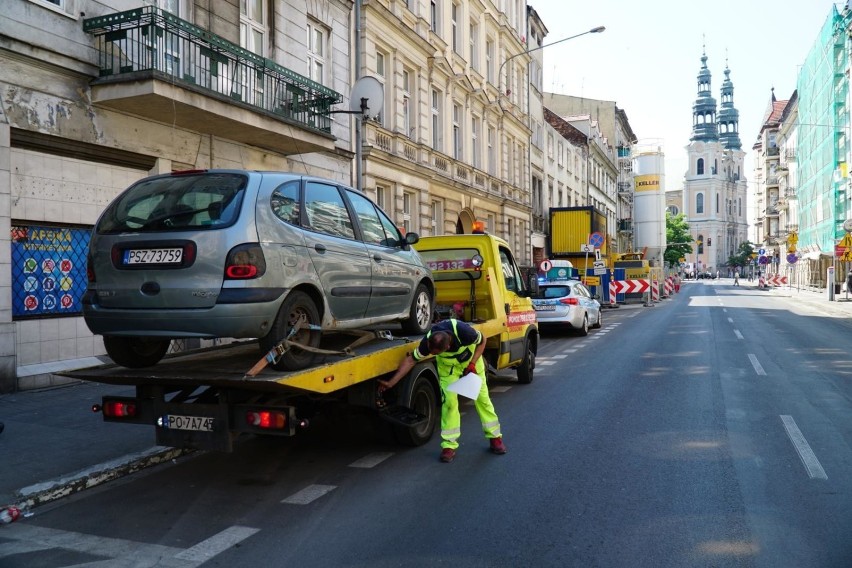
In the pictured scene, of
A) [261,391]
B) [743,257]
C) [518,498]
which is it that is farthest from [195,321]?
[743,257]

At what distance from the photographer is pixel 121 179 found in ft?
36.2

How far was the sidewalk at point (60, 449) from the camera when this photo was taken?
5.41 m

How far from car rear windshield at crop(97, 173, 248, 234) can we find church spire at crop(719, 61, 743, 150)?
148 meters

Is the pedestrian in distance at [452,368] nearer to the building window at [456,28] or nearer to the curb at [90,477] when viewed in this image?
the curb at [90,477]

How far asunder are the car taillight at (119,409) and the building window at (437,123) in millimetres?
19736

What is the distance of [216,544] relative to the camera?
4.37 metres

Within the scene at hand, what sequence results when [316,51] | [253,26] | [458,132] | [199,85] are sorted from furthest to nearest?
[458,132], [316,51], [253,26], [199,85]

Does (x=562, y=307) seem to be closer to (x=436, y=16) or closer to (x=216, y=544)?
(x=436, y=16)

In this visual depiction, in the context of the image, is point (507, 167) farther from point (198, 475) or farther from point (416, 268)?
point (198, 475)

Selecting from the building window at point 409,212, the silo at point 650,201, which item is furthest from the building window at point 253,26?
the silo at point 650,201

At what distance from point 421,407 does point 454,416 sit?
624 millimetres

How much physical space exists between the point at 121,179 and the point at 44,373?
325 cm

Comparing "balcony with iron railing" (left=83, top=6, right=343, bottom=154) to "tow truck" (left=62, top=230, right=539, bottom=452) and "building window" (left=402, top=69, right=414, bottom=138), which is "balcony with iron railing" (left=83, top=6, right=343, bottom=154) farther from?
"building window" (left=402, top=69, right=414, bottom=138)

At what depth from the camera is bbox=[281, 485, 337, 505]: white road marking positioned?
17.0ft
